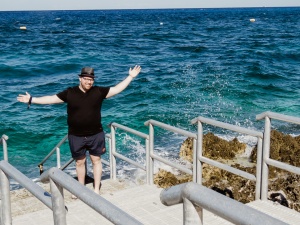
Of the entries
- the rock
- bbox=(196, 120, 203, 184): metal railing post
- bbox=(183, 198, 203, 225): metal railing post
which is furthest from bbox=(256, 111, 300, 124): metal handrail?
the rock

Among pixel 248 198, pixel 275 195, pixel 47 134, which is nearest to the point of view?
pixel 275 195

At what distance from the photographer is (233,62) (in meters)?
33.6

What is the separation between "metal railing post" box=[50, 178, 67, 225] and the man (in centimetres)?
306

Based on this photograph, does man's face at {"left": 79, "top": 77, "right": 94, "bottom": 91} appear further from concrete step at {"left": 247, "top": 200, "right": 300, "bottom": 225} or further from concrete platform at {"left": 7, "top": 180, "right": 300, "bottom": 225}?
concrete step at {"left": 247, "top": 200, "right": 300, "bottom": 225}

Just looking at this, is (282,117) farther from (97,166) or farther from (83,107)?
(97,166)

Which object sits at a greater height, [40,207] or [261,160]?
[261,160]

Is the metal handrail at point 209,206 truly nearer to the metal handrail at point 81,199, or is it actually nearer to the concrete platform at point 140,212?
the metal handrail at point 81,199

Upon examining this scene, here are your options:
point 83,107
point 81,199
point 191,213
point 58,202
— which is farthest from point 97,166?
point 191,213

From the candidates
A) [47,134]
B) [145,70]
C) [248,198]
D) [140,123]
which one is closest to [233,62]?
[145,70]

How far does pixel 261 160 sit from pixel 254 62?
96.2ft

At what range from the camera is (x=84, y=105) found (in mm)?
5688

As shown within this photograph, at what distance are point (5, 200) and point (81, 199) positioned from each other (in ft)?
5.09

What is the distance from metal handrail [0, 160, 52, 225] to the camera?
9.55ft

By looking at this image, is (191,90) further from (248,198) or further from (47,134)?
(248,198)
